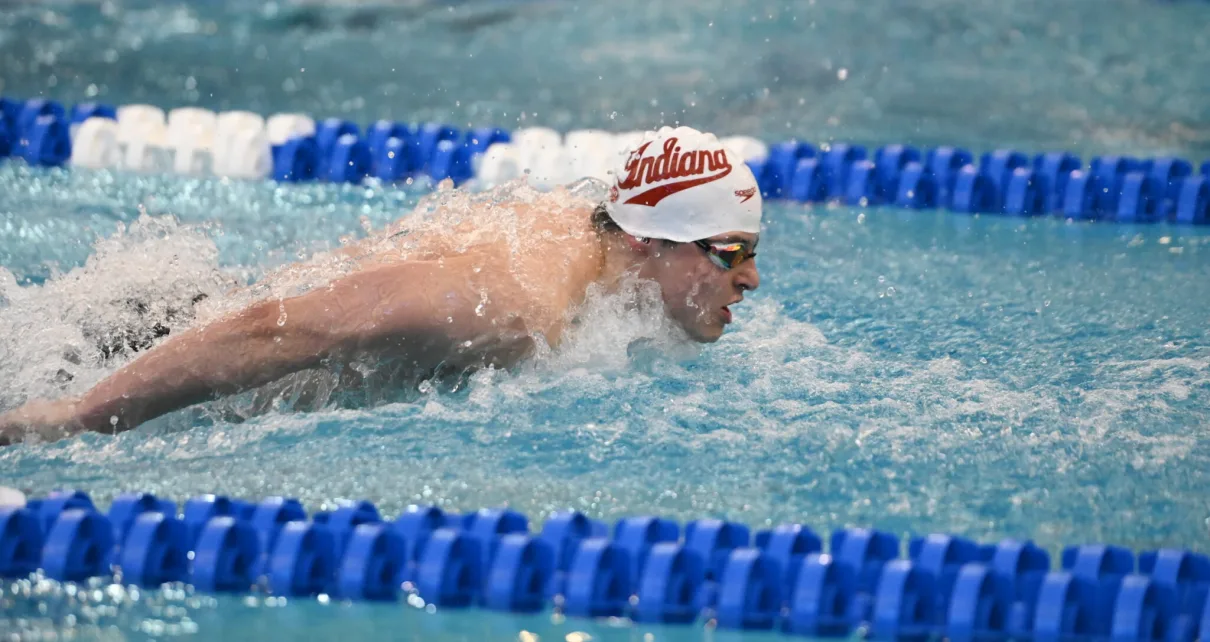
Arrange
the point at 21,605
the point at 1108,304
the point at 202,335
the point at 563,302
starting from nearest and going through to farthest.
A: the point at 21,605, the point at 202,335, the point at 563,302, the point at 1108,304

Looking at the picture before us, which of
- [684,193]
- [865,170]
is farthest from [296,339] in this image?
[865,170]

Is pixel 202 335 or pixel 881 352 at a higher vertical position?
pixel 202 335

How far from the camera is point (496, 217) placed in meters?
3.19

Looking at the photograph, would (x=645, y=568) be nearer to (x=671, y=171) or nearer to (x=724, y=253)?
(x=724, y=253)

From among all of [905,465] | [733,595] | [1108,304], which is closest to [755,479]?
[905,465]

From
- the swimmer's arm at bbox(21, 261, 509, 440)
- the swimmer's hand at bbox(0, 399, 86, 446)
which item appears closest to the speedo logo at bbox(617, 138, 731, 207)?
the swimmer's arm at bbox(21, 261, 509, 440)

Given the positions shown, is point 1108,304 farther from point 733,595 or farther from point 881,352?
point 733,595

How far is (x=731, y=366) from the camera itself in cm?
339

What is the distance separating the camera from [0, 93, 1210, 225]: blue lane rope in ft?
16.6

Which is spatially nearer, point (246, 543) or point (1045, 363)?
point (246, 543)

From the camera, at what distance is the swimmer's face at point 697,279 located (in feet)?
10.4

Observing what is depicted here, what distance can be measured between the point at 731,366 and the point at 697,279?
12.3 inches

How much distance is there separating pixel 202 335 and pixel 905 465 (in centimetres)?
140

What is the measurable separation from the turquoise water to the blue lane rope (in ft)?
0.39
